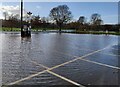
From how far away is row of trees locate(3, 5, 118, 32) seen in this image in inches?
2725

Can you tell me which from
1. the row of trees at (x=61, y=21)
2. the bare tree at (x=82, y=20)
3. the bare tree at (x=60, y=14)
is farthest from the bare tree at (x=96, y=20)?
the bare tree at (x=60, y=14)

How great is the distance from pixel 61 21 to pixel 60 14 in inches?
124

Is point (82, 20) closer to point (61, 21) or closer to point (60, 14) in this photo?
point (61, 21)

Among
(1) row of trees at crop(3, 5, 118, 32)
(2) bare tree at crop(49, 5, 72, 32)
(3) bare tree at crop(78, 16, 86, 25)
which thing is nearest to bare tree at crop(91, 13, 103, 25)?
(1) row of trees at crop(3, 5, 118, 32)

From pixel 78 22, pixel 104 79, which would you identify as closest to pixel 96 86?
pixel 104 79

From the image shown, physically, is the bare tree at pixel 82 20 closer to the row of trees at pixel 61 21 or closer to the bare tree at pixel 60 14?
the row of trees at pixel 61 21

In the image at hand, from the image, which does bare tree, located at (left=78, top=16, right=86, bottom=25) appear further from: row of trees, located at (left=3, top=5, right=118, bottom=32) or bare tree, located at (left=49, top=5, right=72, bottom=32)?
bare tree, located at (left=49, top=5, right=72, bottom=32)

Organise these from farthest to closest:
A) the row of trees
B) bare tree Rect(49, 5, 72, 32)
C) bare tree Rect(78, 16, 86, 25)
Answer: bare tree Rect(78, 16, 86, 25) < the row of trees < bare tree Rect(49, 5, 72, 32)

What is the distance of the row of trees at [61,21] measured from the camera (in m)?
69.2

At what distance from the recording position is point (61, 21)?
72.8 meters

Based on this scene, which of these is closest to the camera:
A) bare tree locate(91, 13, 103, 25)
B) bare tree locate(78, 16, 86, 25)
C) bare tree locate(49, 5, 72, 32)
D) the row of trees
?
bare tree locate(49, 5, 72, 32)

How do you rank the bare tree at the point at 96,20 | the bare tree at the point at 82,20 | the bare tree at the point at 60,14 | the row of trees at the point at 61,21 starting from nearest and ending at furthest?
1. the bare tree at the point at 60,14
2. the row of trees at the point at 61,21
3. the bare tree at the point at 96,20
4. the bare tree at the point at 82,20

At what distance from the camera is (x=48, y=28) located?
82.9 m

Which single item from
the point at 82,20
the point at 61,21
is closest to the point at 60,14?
the point at 61,21
